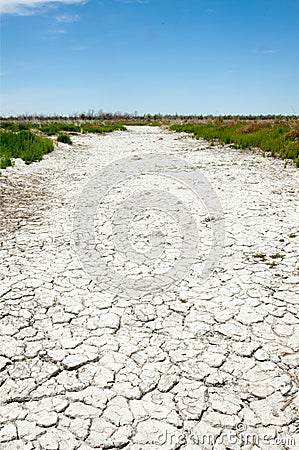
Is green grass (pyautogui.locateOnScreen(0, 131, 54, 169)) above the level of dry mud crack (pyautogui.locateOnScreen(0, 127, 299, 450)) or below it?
above

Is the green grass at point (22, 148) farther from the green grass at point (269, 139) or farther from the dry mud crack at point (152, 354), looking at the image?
the green grass at point (269, 139)

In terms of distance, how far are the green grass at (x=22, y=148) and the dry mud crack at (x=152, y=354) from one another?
615 centimetres

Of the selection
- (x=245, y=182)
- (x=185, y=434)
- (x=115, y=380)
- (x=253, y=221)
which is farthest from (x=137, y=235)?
(x=245, y=182)

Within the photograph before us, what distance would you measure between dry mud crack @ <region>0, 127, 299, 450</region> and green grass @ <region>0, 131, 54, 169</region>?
6.15m

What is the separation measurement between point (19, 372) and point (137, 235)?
2.82m

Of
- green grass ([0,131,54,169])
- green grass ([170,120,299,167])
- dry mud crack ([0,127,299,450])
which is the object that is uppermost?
green grass ([170,120,299,167])

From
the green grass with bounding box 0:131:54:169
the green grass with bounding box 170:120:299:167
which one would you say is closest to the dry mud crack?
the green grass with bounding box 0:131:54:169

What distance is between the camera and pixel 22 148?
12.1m

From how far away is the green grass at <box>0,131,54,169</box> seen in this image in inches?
412

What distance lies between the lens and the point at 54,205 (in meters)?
6.75

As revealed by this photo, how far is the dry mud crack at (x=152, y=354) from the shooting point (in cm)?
208

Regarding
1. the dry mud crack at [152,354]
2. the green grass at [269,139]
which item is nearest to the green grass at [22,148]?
the dry mud crack at [152,354]

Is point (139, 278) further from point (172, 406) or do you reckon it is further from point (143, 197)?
point (143, 197)

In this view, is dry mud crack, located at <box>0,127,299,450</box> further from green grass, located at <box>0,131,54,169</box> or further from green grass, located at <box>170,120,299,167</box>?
green grass, located at <box>170,120,299,167</box>
